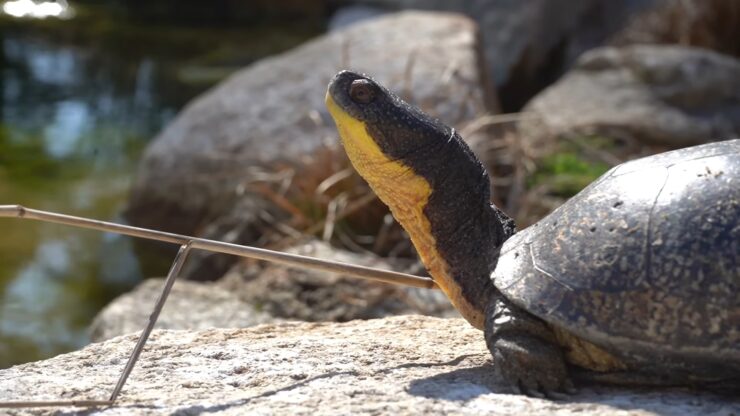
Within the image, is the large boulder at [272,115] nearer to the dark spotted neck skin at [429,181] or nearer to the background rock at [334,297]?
the background rock at [334,297]

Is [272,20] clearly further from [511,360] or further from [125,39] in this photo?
[511,360]

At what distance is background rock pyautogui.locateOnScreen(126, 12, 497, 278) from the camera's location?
694cm

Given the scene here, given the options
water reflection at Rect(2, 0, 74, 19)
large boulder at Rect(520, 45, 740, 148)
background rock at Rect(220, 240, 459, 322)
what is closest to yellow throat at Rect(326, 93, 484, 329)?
background rock at Rect(220, 240, 459, 322)

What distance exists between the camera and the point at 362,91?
113 inches

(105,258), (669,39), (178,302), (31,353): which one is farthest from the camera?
(669,39)

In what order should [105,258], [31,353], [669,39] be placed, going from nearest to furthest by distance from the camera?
[31,353] → [105,258] → [669,39]

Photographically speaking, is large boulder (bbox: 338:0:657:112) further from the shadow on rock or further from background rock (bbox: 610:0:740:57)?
the shadow on rock

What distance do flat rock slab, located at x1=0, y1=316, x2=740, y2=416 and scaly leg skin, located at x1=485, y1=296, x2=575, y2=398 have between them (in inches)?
2.0

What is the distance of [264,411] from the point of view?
257cm

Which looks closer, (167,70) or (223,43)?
(167,70)

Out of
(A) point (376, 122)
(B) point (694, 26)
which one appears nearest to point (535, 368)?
(A) point (376, 122)

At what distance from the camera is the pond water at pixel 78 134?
23.8ft

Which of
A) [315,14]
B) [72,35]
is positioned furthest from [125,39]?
[315,14]

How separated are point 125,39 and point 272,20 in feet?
7.65
